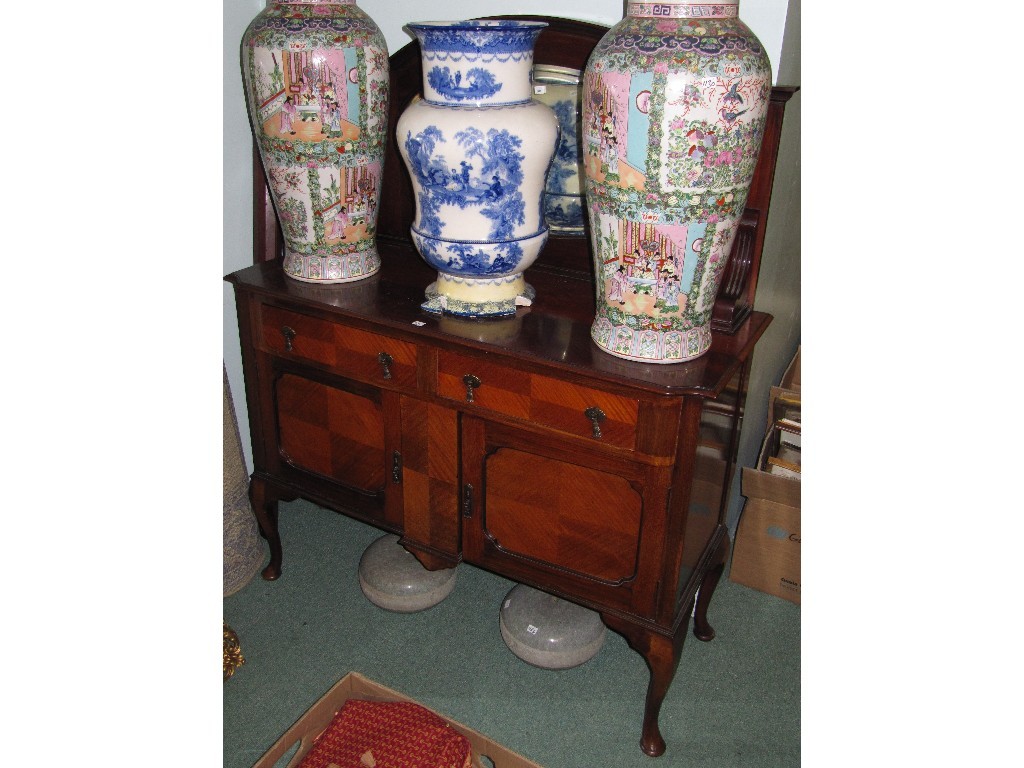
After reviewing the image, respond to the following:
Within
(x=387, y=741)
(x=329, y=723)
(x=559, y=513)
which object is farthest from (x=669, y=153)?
(x=329, y=723)

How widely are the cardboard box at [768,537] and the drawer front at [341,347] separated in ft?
3.31

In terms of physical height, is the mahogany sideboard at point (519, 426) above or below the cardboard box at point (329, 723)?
above

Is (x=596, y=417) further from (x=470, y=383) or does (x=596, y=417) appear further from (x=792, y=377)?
(x=792, y=377)

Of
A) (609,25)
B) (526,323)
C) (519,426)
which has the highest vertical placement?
(609,25)

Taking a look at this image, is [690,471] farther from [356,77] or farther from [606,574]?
[356,77]

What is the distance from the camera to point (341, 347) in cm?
182

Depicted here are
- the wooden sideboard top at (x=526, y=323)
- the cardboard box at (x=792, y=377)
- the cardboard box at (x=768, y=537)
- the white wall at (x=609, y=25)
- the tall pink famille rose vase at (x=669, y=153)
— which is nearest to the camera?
the tall pink famille rose vase at (x=669, y=153)

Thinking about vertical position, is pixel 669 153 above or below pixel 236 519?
above

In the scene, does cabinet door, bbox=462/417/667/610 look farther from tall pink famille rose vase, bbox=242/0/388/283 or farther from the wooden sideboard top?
tall pink famille rose vase, bbox=242/0/388/283

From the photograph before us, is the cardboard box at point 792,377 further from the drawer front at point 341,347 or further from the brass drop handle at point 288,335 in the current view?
the brass drop handle at point 288,335

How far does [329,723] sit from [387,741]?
0.65 feet

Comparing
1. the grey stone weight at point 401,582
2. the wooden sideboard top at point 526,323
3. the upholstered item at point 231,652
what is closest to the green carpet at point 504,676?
the grey stone weight at point 401,582

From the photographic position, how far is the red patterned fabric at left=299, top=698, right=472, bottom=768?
154 cm

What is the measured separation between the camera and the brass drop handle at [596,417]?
5.00ft
